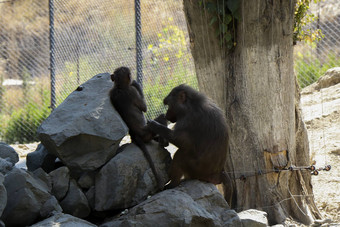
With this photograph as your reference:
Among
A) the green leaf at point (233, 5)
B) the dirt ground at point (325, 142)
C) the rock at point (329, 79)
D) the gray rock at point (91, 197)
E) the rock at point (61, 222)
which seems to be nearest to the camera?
the rock at point (61, 222)

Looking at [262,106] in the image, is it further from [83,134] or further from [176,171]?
[83,134]

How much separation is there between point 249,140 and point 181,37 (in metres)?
4.17

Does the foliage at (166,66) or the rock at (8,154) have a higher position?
the foliage at (166,66)

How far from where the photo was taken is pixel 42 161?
6031 millimetres

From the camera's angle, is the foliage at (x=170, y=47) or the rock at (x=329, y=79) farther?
the rock at (x=329, y=79)

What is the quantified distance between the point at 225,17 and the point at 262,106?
1.18m

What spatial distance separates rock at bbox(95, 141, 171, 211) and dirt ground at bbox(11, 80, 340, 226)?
235 centimetres

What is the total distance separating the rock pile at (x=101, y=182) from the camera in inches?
201

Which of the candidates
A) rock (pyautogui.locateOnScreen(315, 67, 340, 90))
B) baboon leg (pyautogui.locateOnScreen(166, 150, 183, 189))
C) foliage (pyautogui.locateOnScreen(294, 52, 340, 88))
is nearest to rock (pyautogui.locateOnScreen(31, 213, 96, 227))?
baboon leg (pyautogui.locateOnScreen(166, 150, 183, 189))

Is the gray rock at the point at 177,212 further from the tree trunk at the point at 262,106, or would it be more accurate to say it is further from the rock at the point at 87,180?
the tree trunk at the point at 262,106

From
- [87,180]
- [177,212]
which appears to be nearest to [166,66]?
[87,180]

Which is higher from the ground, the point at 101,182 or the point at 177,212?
the point at 101,182

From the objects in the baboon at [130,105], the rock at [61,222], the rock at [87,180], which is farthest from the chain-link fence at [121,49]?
the rock at [61,222]

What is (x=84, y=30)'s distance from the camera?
10.7 metres
